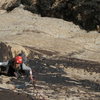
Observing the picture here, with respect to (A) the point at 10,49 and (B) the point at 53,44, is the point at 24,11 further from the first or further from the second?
(A) the point at 10,49

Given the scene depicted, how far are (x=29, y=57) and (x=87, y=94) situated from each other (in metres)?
9.97

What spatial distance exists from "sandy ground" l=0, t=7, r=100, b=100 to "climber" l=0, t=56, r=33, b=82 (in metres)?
0.39

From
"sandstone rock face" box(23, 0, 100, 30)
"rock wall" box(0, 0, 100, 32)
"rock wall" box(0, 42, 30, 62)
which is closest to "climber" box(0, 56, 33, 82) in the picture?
"rock wall" box(0, 42, 30, 62)

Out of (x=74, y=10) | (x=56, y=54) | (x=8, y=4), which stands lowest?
(x=8, y=4)

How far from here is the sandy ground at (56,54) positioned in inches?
688

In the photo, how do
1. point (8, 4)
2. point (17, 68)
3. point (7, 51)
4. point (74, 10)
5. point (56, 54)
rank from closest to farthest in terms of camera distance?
point (17, 68)
point (7, 51)
point (56, 54)
point (74, 10)
point (8, 4)

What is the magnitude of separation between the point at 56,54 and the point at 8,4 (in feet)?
75.6

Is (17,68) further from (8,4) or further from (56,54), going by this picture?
(8,4)

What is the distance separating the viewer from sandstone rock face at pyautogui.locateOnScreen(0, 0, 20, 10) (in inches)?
2005

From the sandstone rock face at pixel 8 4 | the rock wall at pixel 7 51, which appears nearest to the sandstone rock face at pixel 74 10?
the sandstone rock face at pixel 8 4

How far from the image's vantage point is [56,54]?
30.8 m

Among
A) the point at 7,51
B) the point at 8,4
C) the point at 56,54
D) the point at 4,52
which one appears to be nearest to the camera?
the point at 4,52

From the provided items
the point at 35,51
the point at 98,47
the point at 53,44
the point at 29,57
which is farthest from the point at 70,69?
the point at 98,47

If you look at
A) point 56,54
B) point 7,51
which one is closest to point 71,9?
point 56,54
